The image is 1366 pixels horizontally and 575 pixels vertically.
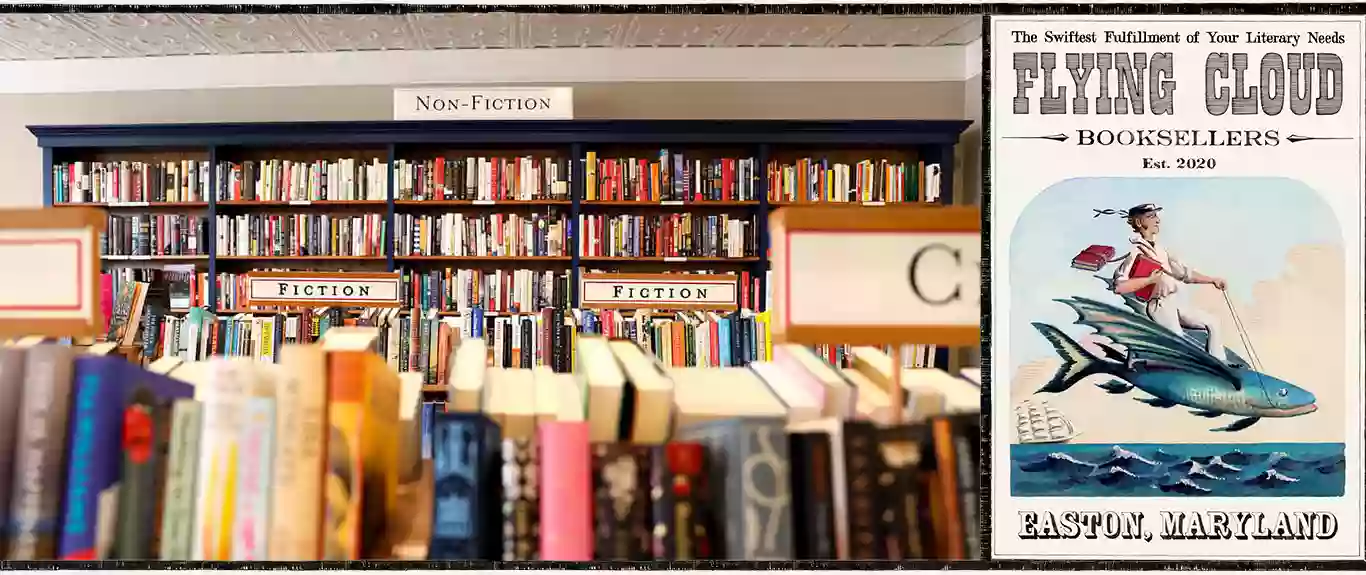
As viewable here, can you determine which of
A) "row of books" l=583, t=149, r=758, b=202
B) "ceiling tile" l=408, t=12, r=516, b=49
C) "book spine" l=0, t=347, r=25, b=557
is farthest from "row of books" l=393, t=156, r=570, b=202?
"book spine" l=0, t=347, r=25, b=557

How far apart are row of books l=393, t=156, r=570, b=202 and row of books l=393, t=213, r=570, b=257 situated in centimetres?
7

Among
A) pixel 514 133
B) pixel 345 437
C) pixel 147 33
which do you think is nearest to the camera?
pixel 345 437

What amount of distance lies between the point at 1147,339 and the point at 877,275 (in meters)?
0.41

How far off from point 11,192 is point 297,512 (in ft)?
2.30

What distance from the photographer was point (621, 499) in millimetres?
975

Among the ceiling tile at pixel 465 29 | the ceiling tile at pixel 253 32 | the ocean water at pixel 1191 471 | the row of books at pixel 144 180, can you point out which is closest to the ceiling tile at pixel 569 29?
the ceiling tile at pixel 465 29

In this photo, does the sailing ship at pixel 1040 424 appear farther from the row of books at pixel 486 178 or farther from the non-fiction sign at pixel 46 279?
the row of books at pixel 486 178

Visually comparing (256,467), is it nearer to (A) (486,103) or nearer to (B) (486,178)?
(A) (486,103)

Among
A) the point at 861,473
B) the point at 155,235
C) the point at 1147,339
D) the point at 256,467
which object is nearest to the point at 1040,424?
the point at 1147,339

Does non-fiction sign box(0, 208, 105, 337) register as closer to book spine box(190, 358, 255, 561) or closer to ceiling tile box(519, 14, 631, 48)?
book spine box(190, 358, 255, 561)

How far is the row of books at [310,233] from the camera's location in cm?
235

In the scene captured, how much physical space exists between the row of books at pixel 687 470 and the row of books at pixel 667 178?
160cm

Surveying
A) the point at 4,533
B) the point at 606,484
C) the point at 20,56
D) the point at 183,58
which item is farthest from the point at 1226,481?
the point at 183,58

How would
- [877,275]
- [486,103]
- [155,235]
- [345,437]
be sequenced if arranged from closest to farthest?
1. [345,437]
2. [877,275]
3. [155,235]
4. [486,103]
